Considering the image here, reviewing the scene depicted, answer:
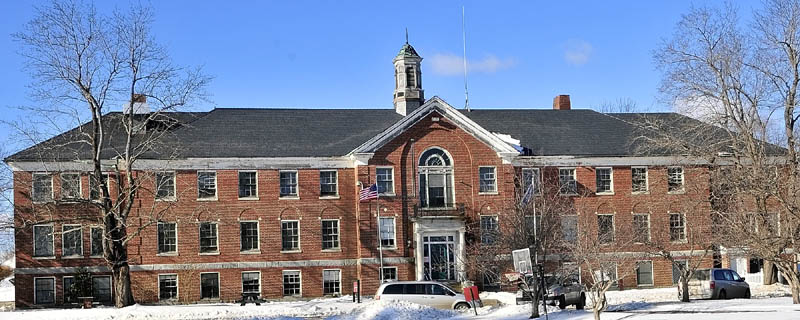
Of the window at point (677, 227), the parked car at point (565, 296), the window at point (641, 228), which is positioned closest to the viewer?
the parked car at point (565, 296)

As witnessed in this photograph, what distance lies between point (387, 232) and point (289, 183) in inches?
211

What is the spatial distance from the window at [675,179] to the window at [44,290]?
31009 millimetres

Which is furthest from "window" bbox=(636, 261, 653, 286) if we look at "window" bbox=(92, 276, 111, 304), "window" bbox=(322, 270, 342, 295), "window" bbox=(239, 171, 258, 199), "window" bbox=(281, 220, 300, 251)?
"window" bbox=(92, 276, 111, 304)

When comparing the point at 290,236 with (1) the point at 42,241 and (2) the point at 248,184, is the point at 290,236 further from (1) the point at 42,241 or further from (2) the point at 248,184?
(1) the point at 42,241

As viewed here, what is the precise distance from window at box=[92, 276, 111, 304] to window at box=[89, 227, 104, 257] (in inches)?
45.1

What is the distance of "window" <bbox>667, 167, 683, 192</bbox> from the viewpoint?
2057 inches

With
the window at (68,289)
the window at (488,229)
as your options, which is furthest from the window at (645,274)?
the window at (68,289)

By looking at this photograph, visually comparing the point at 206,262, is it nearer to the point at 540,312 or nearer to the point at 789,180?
the point at 540,312

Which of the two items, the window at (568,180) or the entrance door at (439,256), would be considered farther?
the window at (568,180)

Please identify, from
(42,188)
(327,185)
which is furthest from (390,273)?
(42,188)

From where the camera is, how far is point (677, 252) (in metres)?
51.9

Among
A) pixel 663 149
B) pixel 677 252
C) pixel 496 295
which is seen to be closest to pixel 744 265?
pixel 677 252

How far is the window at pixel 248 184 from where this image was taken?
48.5 metres

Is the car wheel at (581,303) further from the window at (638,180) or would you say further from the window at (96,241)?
the window at (96,241)
